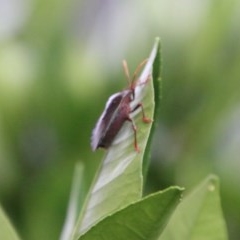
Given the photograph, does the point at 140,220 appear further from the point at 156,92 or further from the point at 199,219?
the point at 156,92

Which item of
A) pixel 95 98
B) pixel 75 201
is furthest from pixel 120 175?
pixel 95 98

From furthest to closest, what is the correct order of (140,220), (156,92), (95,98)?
(95,98) → (156,92) → (140,220)

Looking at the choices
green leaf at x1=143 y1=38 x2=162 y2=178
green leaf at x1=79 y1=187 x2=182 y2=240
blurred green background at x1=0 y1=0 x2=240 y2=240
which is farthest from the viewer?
blurred green background at x1=0 y1=0 x2=240 y2=240

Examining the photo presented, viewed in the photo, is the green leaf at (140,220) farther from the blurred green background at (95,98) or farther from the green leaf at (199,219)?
the blurred green background at (95,98)

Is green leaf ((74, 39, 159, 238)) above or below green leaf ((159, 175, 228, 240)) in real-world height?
above

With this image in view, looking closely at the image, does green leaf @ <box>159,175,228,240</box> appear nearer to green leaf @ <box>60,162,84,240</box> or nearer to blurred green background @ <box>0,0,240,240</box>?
green leaf @ <box>60,162,84,240</box>

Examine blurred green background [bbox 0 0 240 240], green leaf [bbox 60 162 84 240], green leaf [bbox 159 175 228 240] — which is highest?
green leaf [bbox 159 175 228 240]

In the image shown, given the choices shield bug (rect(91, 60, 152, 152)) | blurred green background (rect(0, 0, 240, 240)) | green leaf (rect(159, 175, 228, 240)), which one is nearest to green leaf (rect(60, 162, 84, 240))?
shield bug (rect(91, 60, 152, 152))
